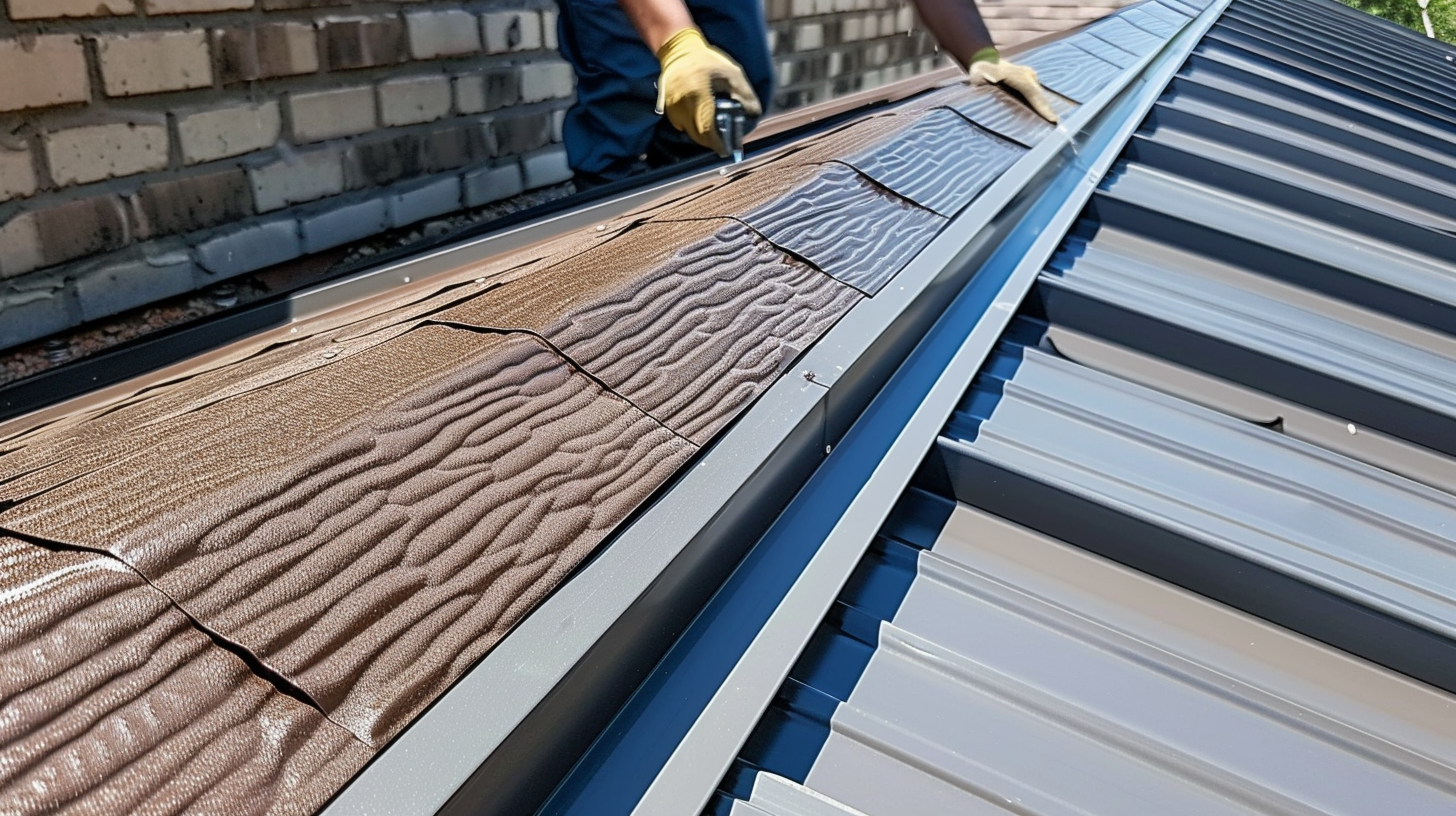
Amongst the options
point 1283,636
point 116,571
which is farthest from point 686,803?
point 1283,636

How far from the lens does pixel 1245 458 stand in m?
1.31

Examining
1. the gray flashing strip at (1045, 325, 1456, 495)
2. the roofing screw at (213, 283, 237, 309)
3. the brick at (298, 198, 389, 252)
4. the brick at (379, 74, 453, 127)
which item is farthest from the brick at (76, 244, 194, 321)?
the gray flashing strip at (1045, 325, 1456, 495)

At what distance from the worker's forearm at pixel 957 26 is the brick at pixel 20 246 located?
9.33 ft

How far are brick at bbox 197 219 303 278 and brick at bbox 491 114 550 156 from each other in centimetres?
109

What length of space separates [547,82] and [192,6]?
66.5 inches

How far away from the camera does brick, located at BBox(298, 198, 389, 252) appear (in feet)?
10.9

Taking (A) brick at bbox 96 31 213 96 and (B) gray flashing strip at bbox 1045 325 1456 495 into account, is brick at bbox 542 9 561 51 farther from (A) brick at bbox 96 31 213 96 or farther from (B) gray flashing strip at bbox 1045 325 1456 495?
(B) gray flashing strip at bbox 1045 325 1456 495

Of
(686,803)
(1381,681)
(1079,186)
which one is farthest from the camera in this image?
(1079,186)

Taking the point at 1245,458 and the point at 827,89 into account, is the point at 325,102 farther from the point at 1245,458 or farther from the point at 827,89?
the point at 827,89

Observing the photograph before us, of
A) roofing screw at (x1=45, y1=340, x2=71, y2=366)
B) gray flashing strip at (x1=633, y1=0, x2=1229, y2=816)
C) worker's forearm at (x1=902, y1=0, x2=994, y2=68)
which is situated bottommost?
roofing screw at (x1=45, y1=340, x2=71, y2=366)

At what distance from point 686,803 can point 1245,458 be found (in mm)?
1015

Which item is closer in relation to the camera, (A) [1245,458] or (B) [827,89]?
(A) [1245,458]

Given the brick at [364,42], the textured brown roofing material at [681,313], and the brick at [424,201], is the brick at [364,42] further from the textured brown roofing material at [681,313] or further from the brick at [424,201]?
the textured brown roofing material at [681,313]

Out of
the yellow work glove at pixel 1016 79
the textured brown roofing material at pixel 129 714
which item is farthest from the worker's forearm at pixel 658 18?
the textured brown roofing material at pixel 129 714
